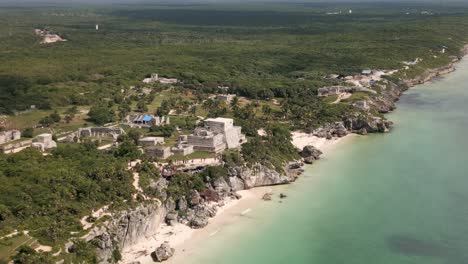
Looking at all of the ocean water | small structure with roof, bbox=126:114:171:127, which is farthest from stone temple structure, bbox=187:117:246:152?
small structure with roof, bbox=126:114:171:127

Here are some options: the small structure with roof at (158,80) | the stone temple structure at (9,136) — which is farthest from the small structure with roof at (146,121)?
the small structure with roof at (158,80)

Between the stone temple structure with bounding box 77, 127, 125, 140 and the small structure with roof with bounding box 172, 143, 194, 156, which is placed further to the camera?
the stone temple structure with bounding box 77, 127, 125, 140

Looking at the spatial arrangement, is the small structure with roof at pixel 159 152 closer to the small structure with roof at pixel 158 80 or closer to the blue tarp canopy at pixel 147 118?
the blue tarp canopy at pixel 147 118

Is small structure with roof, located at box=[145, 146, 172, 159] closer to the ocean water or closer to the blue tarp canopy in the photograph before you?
the ocean water

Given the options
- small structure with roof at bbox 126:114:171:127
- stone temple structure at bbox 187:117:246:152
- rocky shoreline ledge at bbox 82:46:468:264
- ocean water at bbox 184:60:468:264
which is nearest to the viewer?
rocky shoreline ledge at bbox 82:46:468:264

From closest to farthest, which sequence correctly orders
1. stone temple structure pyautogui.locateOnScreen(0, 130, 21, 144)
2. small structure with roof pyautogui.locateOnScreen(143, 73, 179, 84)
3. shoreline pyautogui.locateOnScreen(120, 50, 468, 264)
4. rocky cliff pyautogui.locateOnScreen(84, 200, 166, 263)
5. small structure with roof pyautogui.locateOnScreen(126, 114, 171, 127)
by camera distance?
rocky cliff pyautogui.locateOnScreen(84, 200, 166, 263) < shoreline pyautogui.locateOnScreen(120, 50, 468, 264) < stone temple structure pyautogui.locateOnScreen(0, 130, 21, 144) < small structure with roof pyautogui.locateOnScreen(126, 114, 171, 127) < small structure with roof pyautogui.locateOnScreen(143, 73, 179, 84)

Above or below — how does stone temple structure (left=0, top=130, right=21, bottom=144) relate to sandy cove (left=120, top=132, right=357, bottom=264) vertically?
above
